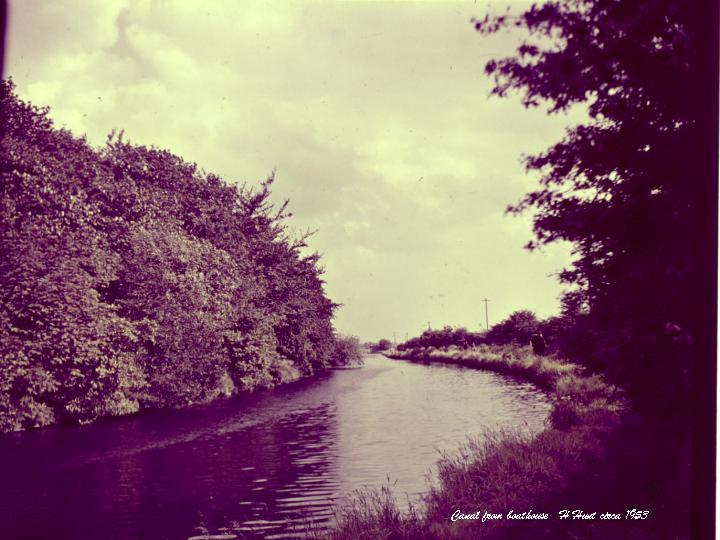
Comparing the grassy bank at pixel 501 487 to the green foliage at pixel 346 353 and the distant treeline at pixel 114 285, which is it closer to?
the distant treeline at pixel 114 285

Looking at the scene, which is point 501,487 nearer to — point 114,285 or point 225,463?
point 225,463

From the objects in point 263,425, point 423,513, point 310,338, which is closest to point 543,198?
point 423,513

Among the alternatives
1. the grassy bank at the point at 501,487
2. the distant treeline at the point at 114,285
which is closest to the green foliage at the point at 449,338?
the distant treeline at the point at 114,285

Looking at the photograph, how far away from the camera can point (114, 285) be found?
35.5m

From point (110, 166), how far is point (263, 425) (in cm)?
2752

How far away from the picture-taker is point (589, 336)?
12469mm

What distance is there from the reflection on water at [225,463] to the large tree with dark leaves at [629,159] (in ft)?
25.2

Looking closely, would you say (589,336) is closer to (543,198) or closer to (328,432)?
(543,198)

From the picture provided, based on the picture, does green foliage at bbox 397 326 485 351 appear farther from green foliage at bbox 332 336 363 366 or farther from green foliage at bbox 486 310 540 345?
green foliage at bbox 332 336 363 366

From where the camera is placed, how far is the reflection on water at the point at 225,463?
13.4m

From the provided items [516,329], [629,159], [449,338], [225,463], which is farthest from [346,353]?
[629,159]

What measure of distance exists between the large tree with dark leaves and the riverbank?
215 centimetres

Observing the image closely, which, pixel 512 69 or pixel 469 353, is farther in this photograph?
pixel 469 353

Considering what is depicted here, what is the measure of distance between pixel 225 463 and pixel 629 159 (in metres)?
16.4
